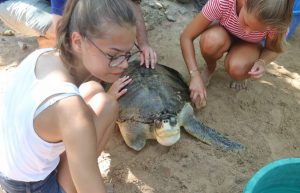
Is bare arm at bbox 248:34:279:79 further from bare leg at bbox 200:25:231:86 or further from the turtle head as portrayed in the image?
the turtle head

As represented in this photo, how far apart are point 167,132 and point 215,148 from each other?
0.98 feet

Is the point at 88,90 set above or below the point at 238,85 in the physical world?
above

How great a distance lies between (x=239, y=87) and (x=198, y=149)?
2.00 ft

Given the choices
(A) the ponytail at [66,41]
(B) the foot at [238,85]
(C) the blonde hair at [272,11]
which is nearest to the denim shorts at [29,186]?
(A) the ponytail at [66,41]

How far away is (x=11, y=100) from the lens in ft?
4.09

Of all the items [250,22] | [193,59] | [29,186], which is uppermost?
[250,22]

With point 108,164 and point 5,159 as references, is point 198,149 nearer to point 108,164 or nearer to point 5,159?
point 108,164

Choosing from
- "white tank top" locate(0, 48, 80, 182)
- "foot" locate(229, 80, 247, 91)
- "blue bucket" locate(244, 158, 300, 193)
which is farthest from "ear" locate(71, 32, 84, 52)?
"foot" locate(229, 80, 247, 91)

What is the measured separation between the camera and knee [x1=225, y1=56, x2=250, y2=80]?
7.38 ft

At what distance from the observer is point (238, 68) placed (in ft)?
7.43

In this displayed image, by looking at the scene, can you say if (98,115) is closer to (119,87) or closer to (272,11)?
(119,87)

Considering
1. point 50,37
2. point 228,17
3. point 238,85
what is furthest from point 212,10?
point 50,37

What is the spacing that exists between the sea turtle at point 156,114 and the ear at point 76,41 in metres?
0.84

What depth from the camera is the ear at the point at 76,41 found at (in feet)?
3.90
